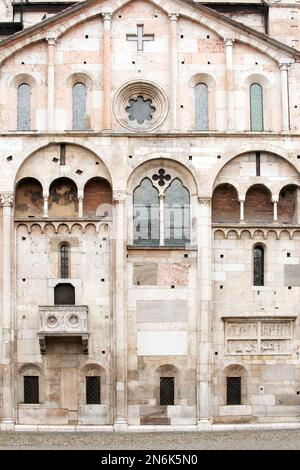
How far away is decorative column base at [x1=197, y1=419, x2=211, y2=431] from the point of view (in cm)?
3441

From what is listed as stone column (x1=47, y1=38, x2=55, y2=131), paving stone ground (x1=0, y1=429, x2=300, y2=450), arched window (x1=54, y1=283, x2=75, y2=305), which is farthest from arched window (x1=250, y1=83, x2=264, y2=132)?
paving stone ground (x1=0, y1=429, x2=300, y2=450)

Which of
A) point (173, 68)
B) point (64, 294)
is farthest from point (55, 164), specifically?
point (173, 68)

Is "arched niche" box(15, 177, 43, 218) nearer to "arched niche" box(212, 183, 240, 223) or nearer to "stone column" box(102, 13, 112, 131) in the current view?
"stone column" box(102, 13, 112, 131)

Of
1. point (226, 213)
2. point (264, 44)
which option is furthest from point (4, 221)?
point (264, 44)

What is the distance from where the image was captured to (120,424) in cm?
3431

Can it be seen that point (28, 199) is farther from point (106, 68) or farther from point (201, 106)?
point (201, 106)

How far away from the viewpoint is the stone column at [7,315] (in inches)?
1351

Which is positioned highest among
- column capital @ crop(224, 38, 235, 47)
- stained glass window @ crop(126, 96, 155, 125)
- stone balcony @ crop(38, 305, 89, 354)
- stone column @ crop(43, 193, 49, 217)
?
column capital @ crop(224, 38, 235, 47)

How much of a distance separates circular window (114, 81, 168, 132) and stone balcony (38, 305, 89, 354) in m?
5.93

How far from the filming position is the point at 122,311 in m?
34.7

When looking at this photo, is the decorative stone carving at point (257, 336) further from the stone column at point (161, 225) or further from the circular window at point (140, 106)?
the circular window at point (140, 106)

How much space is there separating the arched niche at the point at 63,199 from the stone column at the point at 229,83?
5.15m

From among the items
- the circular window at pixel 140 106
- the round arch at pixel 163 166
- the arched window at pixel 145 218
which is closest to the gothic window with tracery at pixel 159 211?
the arched window at pixel 145 218

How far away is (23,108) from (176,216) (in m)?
5.74
